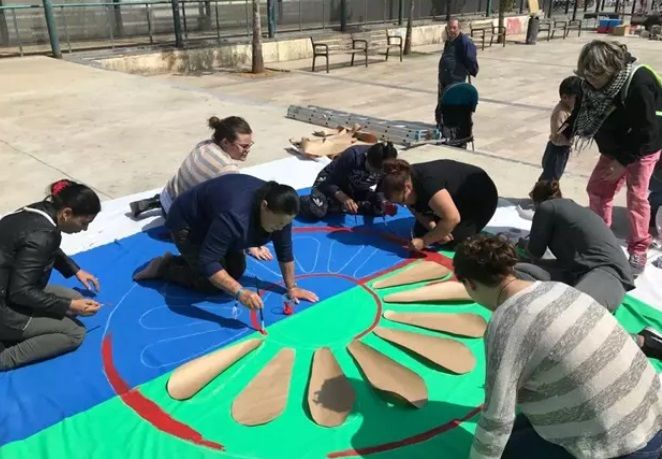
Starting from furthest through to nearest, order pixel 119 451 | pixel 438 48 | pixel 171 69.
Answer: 1. pixel 438 48
2. pixel 171 69
3. pixel 119 451

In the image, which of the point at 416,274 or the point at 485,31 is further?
the point at 485,31

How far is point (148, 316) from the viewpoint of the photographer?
363cm

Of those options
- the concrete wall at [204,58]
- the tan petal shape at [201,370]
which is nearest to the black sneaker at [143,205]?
the tan petal shape at [201,370]

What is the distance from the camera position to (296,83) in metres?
13.3

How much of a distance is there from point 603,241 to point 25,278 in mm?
3128

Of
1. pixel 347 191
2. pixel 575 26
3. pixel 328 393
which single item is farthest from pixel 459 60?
pixel 575 26

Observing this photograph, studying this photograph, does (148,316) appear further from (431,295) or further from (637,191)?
(637,191)

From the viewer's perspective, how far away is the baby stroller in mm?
7297

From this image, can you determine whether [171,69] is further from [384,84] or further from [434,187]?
[434,187]

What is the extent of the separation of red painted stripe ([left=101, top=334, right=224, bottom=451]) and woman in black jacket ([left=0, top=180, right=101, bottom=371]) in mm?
319

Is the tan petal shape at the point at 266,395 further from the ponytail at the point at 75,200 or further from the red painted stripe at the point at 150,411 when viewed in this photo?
the ponytail at the point at 75,200

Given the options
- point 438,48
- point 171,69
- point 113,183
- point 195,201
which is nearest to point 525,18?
point 438,48

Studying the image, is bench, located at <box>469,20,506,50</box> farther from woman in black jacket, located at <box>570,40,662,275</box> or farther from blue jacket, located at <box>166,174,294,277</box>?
blue jacket, located at <box>166,174,294,277</box>

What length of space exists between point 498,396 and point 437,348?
1.30 m
